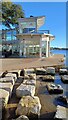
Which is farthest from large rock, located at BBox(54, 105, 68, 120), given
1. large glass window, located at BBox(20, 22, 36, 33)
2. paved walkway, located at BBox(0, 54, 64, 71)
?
large glass window, located at BBox(20, 22, 36, 33)

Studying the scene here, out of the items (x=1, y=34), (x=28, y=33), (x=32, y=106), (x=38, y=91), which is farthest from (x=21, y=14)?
(x=32, y=106)

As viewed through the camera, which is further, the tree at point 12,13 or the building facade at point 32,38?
the tree at point 12,13

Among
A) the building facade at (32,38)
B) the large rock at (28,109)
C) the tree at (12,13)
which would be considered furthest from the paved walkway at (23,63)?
the tree at (12,13)

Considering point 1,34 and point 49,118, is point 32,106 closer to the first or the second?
point 49,118

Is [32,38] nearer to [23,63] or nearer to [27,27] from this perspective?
[27,27]

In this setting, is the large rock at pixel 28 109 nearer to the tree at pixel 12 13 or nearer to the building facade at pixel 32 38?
the building facade at pixel 32 38

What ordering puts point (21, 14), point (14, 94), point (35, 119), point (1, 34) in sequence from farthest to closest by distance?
point (21, 14)
point (1, 34)
point (14, 94)
point (35, 119)

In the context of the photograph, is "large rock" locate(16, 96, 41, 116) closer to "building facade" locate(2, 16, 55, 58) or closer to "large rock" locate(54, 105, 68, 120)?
"large rock" locate(54, 105, 68, 120)

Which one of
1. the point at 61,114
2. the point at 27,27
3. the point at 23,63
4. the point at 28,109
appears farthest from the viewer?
the point at 27,27

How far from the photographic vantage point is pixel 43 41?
22.4m

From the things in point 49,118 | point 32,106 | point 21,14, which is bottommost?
point 49,118

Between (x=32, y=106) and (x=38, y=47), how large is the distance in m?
17.5

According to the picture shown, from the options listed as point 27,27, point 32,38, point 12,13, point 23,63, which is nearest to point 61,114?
point 23,63

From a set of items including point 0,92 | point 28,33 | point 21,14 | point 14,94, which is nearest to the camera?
point 0,92
